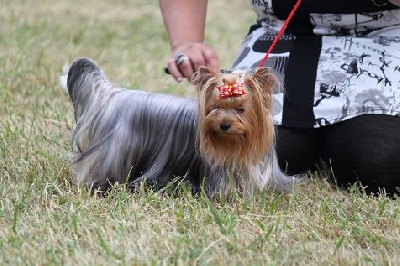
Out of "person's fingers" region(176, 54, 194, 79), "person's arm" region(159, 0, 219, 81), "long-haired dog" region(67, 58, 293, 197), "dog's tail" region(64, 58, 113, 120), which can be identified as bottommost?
"long-haired dog" region(67, 58, 293, 197)

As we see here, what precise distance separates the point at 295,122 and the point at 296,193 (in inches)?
12.4

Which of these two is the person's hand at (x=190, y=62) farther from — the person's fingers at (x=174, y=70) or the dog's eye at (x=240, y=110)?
the dog's eye at (x=240, y=110)

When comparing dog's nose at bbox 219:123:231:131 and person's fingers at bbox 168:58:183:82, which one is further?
person's fingers at bbox 168:58:183:82

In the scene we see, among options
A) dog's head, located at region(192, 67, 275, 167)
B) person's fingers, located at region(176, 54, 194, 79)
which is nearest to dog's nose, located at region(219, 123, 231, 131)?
dog's head, located at region(192, 67, 275, 167)

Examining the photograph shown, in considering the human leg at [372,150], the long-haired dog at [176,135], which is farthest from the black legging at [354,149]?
the long-haired dog at [176,135]

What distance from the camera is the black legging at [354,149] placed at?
280cm

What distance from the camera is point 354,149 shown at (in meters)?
2.85

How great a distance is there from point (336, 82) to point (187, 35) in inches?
18.9

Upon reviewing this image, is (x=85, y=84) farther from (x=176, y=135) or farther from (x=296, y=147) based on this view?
(x=296, y=147)

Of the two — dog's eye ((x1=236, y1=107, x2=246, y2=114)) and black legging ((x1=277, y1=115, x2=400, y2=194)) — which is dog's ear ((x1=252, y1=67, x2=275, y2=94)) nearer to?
dog's eye ((x1=236, y1=107, x2=246, y2=114))

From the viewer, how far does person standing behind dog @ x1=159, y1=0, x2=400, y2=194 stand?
2818 millimetres

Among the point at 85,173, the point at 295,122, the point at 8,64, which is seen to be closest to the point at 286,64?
the point at 295,122

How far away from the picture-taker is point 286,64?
2955 mm

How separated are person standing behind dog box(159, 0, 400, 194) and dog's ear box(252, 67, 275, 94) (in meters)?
0.34
